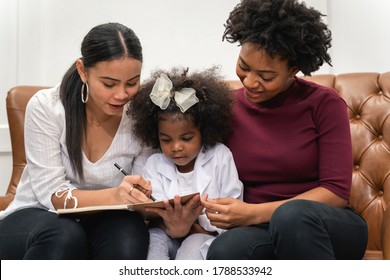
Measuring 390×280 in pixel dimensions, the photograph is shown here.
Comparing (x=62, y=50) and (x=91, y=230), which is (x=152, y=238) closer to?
(x=91, y=230)

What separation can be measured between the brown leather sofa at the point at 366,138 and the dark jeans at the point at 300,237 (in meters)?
0.45

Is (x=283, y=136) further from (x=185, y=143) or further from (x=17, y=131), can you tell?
(x=17, y=131)

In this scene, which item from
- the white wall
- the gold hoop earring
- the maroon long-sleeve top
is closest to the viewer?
the maroon long-sleeve top

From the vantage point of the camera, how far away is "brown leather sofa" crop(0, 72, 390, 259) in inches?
78.7

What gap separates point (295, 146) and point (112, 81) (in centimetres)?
58

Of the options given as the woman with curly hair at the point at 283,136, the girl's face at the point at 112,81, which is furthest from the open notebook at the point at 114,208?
the girl's face at the point at 112,81

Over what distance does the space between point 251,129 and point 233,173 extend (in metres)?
0.15

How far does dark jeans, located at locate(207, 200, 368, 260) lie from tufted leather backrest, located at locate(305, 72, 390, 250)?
18.3 inches

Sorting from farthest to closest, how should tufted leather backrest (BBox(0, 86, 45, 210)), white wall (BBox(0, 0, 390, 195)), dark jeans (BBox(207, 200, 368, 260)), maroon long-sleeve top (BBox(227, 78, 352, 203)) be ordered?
1. white wall (BBox(0, 0, 390, 195))
2. tufted leather backrest (BBox(0, 86, 45, 210))
3. maroon long-sleeve top (BBox(227, 78, 352, 203))
4. dark jeans (BBox(207, 200, 368, 260))

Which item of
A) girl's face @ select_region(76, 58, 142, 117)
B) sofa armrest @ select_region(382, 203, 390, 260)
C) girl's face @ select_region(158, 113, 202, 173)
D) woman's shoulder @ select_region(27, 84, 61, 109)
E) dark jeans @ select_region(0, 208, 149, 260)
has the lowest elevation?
dark jeans @ select_region(0, 208, 149, 260)

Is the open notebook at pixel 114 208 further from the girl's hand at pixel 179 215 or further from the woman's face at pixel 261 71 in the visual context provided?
the woman's face at pixel 261 71

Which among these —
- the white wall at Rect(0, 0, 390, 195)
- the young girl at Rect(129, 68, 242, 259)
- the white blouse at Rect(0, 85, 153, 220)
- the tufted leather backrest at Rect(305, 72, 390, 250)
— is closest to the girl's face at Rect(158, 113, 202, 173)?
the young girl at Rect(129, 68, 242, 259)

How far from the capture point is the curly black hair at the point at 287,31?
62.2 inches

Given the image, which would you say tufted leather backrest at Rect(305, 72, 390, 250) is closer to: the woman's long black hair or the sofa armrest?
the sofa armrest
